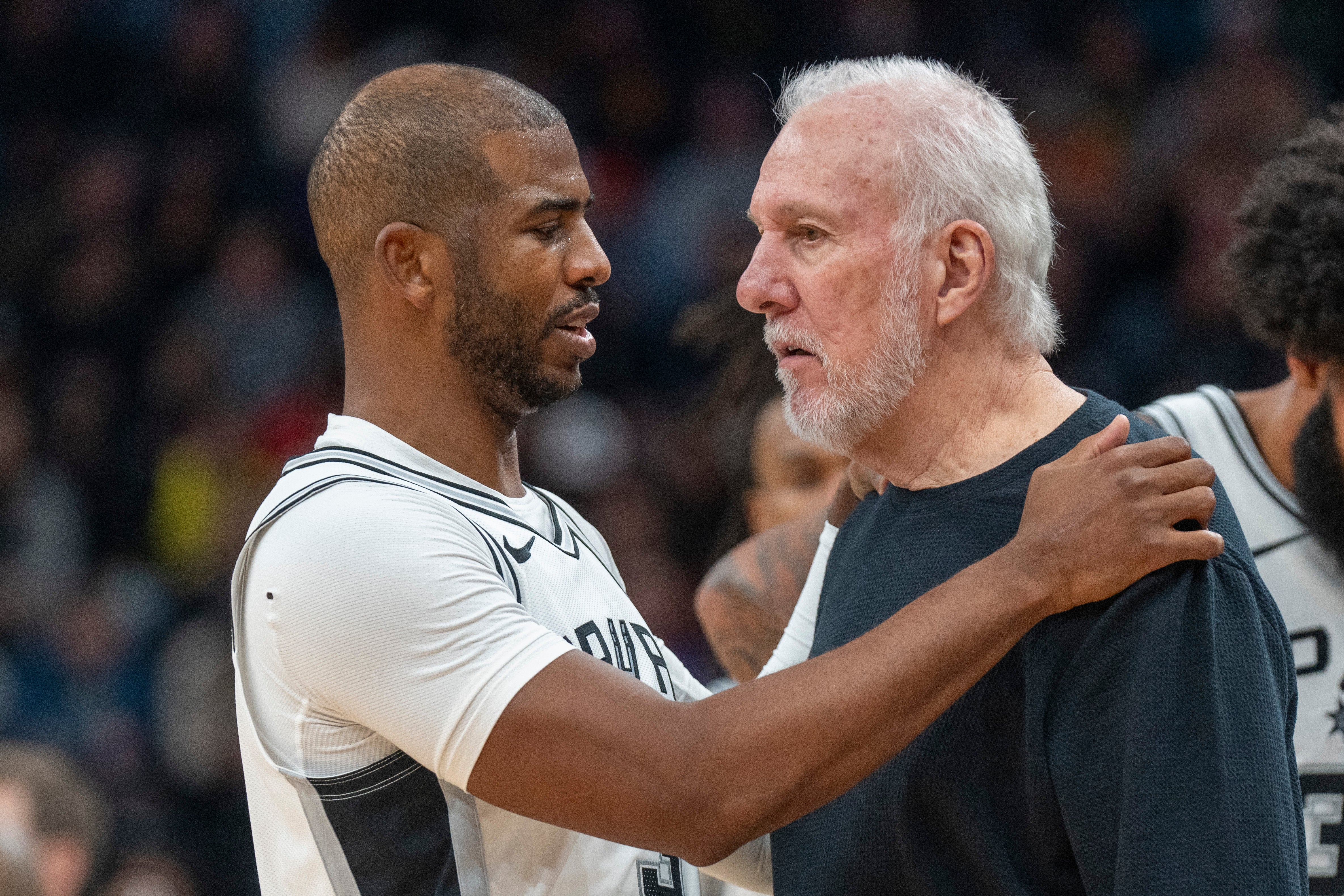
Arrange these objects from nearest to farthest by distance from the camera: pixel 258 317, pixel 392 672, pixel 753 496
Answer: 1. pixel 392 672
2. pixel 753 496
3. pixel 258 317

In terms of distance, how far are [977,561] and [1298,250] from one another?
61.0 inches

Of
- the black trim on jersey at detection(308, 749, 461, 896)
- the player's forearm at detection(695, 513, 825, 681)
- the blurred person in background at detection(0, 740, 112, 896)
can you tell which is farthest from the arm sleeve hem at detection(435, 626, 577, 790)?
the blurred person in background at detection(0, 740, 112, 896)

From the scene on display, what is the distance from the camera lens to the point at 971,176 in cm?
206

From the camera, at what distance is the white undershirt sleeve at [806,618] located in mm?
2574

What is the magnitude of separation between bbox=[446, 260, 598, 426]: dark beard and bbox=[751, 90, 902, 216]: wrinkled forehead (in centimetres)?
42

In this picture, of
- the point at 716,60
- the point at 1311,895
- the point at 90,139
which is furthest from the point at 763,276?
the point at 90,139

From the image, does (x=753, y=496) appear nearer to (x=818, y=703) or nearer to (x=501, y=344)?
(x=501, y=344)

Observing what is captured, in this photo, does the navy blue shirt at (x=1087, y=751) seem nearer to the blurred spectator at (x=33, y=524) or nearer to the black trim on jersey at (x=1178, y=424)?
the black trim on jersey at (x=1178, y=424)

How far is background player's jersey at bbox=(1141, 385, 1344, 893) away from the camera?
2.82 metres

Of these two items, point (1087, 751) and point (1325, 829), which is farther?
point (1325, 829)

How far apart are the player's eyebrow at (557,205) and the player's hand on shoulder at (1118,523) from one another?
916 mm

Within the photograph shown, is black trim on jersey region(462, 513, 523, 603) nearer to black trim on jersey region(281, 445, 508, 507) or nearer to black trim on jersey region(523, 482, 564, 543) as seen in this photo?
black trim on jersey region(281, 445, 508, 507)

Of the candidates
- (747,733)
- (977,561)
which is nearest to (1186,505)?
(977,561)

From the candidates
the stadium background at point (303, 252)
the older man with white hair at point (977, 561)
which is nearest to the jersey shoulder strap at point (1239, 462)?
the older man with white hair at point (977, 561)
